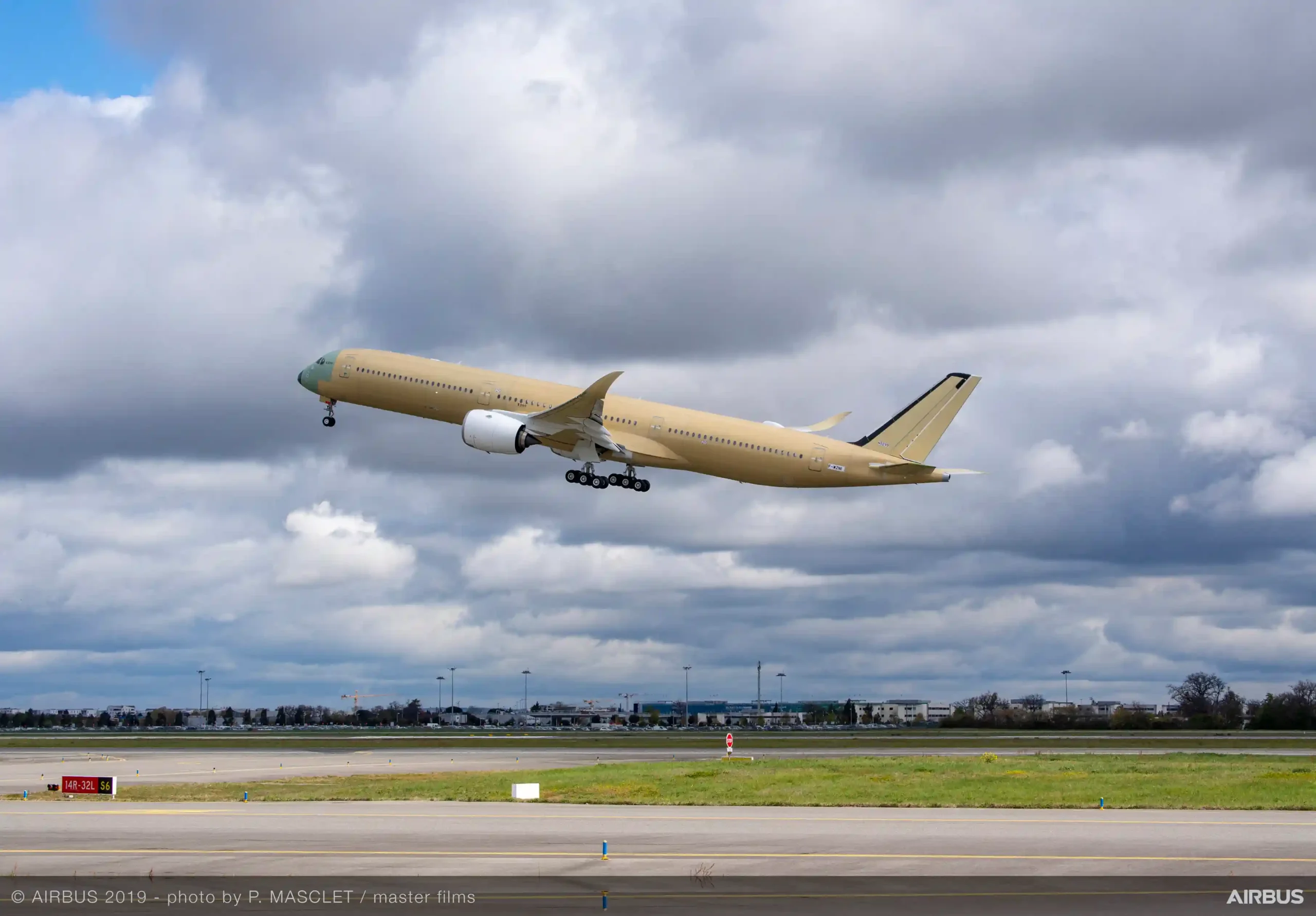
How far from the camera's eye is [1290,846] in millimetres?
33000

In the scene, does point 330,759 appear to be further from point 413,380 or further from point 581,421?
point 581,421

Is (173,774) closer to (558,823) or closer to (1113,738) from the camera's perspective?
(558,823)

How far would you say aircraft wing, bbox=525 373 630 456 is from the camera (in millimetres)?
67062

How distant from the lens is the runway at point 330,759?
67.3 m

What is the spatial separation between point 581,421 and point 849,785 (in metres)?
25.3

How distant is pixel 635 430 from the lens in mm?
71188

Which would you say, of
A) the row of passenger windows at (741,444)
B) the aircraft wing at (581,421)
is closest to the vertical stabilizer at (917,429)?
the row of passenger windows at (741,444)

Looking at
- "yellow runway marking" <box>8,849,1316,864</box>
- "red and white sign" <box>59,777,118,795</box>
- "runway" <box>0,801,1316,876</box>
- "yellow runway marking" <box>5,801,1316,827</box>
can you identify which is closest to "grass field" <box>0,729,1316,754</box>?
"red and white sign" <box>59,777,118,795</box>

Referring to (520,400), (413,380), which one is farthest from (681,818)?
(413,380)

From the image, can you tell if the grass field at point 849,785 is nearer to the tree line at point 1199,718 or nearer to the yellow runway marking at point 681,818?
the yellow runway marking at point 681,818
